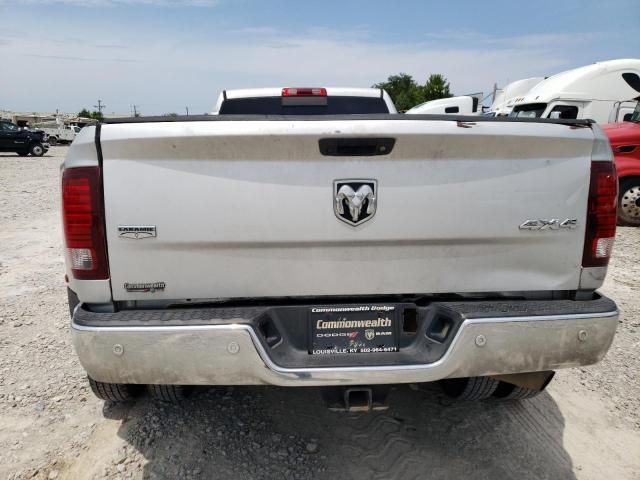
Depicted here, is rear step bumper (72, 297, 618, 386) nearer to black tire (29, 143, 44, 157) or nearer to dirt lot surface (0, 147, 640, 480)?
dirt lot surface (0, 147, 640, 480)

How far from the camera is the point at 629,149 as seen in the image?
348 inches

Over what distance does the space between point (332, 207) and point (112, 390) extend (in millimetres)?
1564

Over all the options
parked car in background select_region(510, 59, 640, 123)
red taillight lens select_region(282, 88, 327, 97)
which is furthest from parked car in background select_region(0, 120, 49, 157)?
red taillight lens select_region(282, 88, 327, 97)

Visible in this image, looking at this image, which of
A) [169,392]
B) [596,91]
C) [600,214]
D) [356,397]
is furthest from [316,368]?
[596,91]

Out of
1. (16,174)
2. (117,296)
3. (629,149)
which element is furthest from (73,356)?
(16,174)

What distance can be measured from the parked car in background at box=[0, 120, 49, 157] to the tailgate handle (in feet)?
93.3

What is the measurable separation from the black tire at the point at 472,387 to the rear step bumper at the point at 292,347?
637 millimetres

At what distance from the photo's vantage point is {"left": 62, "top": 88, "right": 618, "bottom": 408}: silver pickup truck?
6.35 ft

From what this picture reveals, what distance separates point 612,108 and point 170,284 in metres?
12.7

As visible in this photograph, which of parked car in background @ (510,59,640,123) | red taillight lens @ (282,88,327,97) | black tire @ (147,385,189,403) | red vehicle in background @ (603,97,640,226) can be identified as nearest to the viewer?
black tire @ (147,385,189,403)

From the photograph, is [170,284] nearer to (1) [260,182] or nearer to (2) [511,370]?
(1) [260,182]

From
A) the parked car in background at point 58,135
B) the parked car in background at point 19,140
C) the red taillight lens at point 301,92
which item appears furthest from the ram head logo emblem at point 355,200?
the parked car in background at point 58,135

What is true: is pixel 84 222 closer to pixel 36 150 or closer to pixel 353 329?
pixel 353 329

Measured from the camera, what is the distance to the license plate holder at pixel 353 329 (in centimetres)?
209
